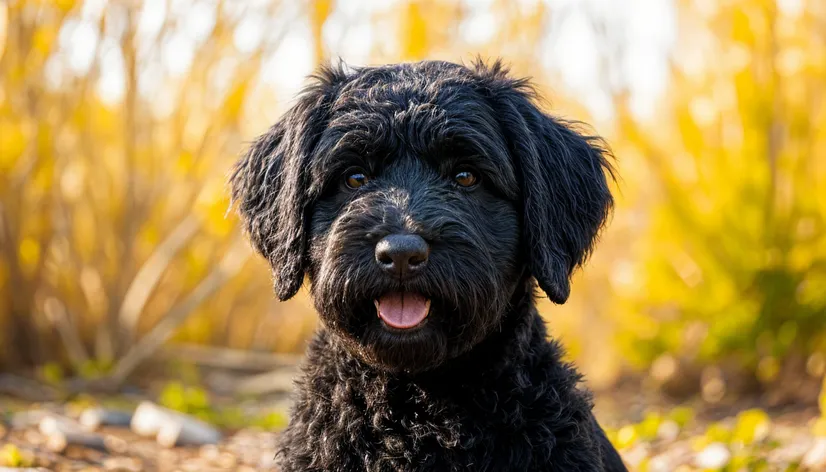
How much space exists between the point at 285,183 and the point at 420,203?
29.4 inches

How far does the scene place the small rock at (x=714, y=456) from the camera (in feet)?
16.1

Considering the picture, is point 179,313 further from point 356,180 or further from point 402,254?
point 402,254

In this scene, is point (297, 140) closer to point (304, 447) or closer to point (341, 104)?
point (341, 104)

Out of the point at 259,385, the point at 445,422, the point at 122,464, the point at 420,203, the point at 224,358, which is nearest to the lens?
the point at 420,203

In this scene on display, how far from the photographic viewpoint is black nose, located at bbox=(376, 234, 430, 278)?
121 inches

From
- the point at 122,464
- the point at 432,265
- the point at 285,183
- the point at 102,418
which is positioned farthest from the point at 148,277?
the point at 432,265

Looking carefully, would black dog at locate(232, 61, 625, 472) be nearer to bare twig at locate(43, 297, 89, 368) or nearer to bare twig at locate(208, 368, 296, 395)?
bare twig at locate(43, 297, 89, 368)

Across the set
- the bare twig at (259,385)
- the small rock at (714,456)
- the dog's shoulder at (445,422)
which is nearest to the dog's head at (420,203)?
the dog's shoulder at (445,422)

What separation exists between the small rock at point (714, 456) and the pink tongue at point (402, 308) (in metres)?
2.58

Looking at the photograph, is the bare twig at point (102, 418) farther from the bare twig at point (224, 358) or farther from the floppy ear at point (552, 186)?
the floppy ear at point (552, 186)

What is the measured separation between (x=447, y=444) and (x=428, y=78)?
5.20ft

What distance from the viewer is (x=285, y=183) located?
3727 millimetres

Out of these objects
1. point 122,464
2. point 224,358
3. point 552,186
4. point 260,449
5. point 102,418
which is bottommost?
point 122,464

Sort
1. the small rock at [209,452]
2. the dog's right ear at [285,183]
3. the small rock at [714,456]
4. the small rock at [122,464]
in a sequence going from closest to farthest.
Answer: the dog's right ear at [285,183] < the small rock at [714,456] < the small rock at [122,464] < the small rock at [209,452]
